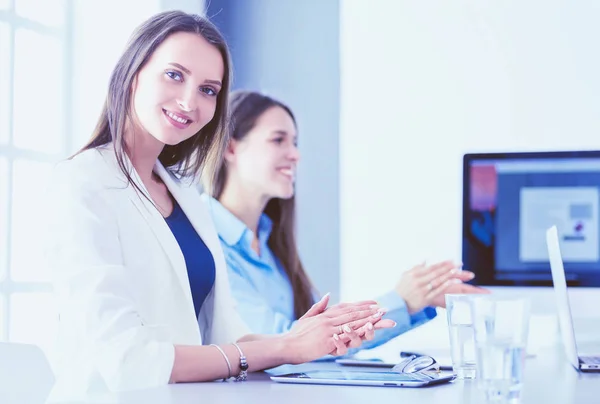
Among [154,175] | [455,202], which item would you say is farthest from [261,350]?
[455,202]

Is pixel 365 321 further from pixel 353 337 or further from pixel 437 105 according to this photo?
pixel 437 105

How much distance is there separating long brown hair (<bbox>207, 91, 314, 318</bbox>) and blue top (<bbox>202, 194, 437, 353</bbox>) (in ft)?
0.08

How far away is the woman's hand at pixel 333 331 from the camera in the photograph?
1.58m

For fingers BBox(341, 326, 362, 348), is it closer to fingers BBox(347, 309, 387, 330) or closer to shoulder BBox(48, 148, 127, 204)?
fingers BBox(347, 309, 387, 330)

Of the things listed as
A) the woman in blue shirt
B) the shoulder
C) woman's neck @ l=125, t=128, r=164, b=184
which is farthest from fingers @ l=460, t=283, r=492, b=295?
the shoulder

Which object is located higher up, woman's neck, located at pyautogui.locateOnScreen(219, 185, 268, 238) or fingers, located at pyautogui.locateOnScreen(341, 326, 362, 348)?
woman's neck, located at pyautogui.locateOnScreen(219, 185, 268, 238)

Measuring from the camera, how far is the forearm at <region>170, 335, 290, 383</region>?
145 cm

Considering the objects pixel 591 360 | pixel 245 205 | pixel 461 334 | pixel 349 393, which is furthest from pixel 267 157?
pixel 349 393

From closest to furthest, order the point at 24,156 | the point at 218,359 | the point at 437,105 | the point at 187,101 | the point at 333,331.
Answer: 1. the point at 218,359
2. the point at 333,331
3. the point at 187,101
4. the point at 24,156
5. the point at 437,105

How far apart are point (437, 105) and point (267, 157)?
37.6 inches

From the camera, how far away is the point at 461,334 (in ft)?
4.70

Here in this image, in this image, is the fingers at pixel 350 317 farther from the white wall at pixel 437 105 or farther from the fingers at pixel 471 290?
the white wall at pixel 437 105

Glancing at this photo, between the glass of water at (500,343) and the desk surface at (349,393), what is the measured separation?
2.8 inches

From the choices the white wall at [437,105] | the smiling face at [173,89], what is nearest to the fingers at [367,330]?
the smiling face at [173,89]
